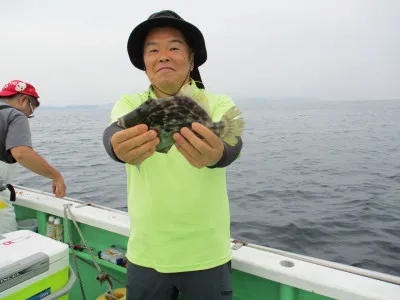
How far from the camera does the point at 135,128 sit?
2018mm

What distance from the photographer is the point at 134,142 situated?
202cm

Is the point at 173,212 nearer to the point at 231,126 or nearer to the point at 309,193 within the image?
the point at 231,126

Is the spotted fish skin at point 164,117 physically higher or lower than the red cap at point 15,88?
lower

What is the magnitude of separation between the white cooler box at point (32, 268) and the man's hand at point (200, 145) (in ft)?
5.60

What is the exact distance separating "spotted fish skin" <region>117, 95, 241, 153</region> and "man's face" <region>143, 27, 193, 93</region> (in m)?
0.38

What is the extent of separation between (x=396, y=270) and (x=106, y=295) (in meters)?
5.77

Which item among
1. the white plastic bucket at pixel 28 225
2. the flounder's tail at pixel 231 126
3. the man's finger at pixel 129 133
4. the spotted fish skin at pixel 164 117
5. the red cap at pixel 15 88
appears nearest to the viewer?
the man's finger at pixel 129 133

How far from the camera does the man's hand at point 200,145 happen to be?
81.5 inches

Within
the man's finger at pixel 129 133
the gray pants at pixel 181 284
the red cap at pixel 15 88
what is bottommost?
the gray pants at pixel 181 284

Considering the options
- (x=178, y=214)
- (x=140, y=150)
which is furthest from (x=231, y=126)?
(x=178, y=214)

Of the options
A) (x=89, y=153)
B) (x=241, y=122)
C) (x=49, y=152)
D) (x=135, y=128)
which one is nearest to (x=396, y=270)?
(x=241, y=122)

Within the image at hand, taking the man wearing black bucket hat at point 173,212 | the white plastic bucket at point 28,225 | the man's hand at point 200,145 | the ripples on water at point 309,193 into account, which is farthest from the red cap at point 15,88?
the ripples on water at point 309,193

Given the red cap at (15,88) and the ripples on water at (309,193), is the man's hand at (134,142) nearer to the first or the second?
the red cap at (15,88)

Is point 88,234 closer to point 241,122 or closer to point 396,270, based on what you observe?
point 241,122
